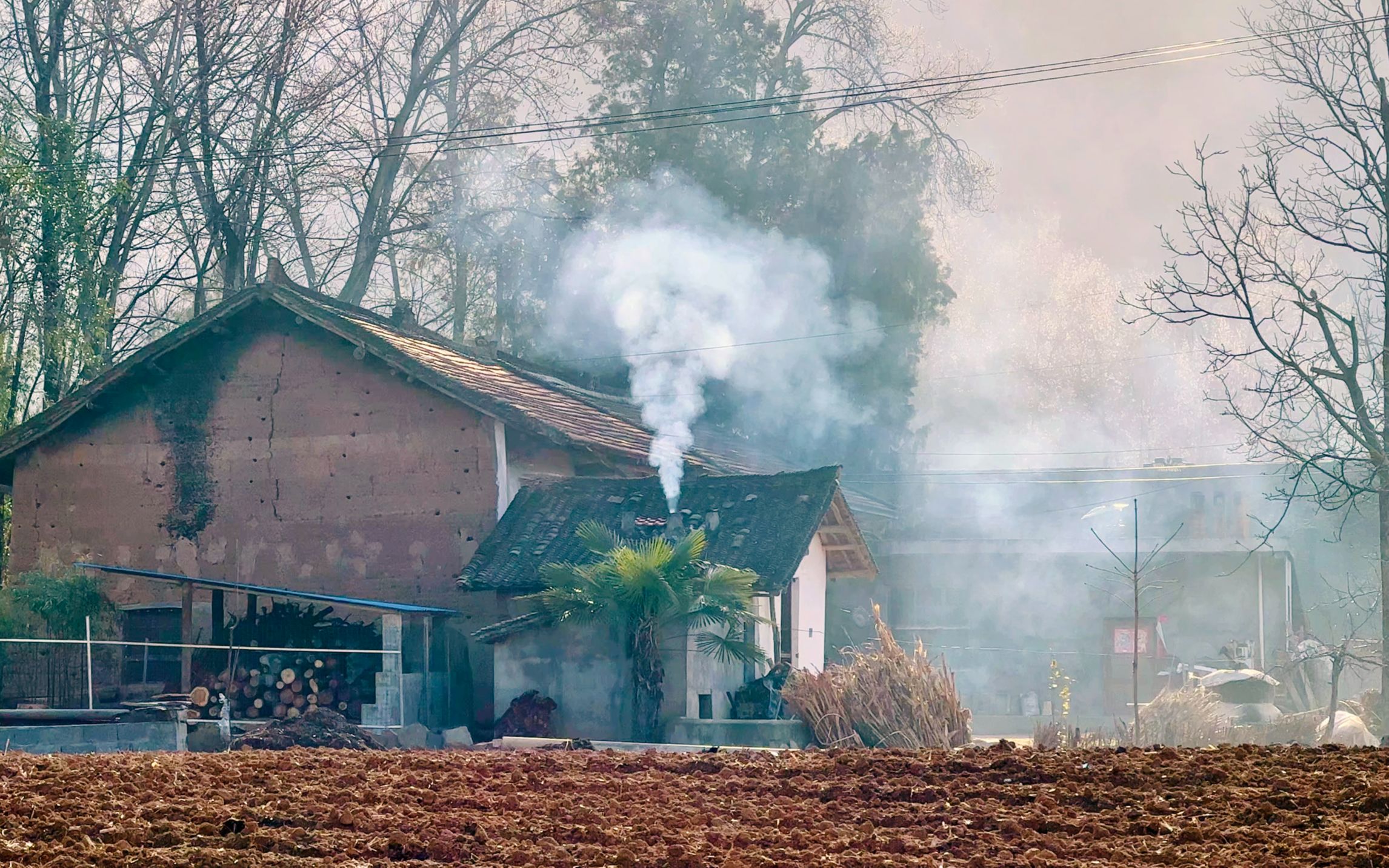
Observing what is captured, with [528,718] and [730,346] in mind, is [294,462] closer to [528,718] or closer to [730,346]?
[528,718]

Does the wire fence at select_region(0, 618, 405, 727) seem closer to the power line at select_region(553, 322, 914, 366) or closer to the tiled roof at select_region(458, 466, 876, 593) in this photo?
the tiled roof at select_region(458, 466, 876, 593)

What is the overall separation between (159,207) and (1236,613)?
84.3 feet

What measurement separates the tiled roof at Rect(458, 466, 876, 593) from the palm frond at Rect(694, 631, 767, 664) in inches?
38.8

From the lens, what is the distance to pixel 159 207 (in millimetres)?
32906

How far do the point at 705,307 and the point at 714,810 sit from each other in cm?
2783

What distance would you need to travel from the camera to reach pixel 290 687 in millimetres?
20094

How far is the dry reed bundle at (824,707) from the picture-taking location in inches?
686

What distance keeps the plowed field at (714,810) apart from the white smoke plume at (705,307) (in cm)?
2489

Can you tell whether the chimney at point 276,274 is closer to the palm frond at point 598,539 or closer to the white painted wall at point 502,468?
the white painted wall at point 502,468

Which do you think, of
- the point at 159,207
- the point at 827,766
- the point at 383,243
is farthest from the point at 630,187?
the point at 827,766

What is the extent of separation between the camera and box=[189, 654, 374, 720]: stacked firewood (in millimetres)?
19969

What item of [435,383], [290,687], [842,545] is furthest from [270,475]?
[842,545]

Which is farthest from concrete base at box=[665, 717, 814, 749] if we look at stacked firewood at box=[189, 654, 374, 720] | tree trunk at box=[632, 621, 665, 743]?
stacked firewood at box=[189, 654, 374, 720]

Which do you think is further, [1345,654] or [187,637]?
[1345,654]
